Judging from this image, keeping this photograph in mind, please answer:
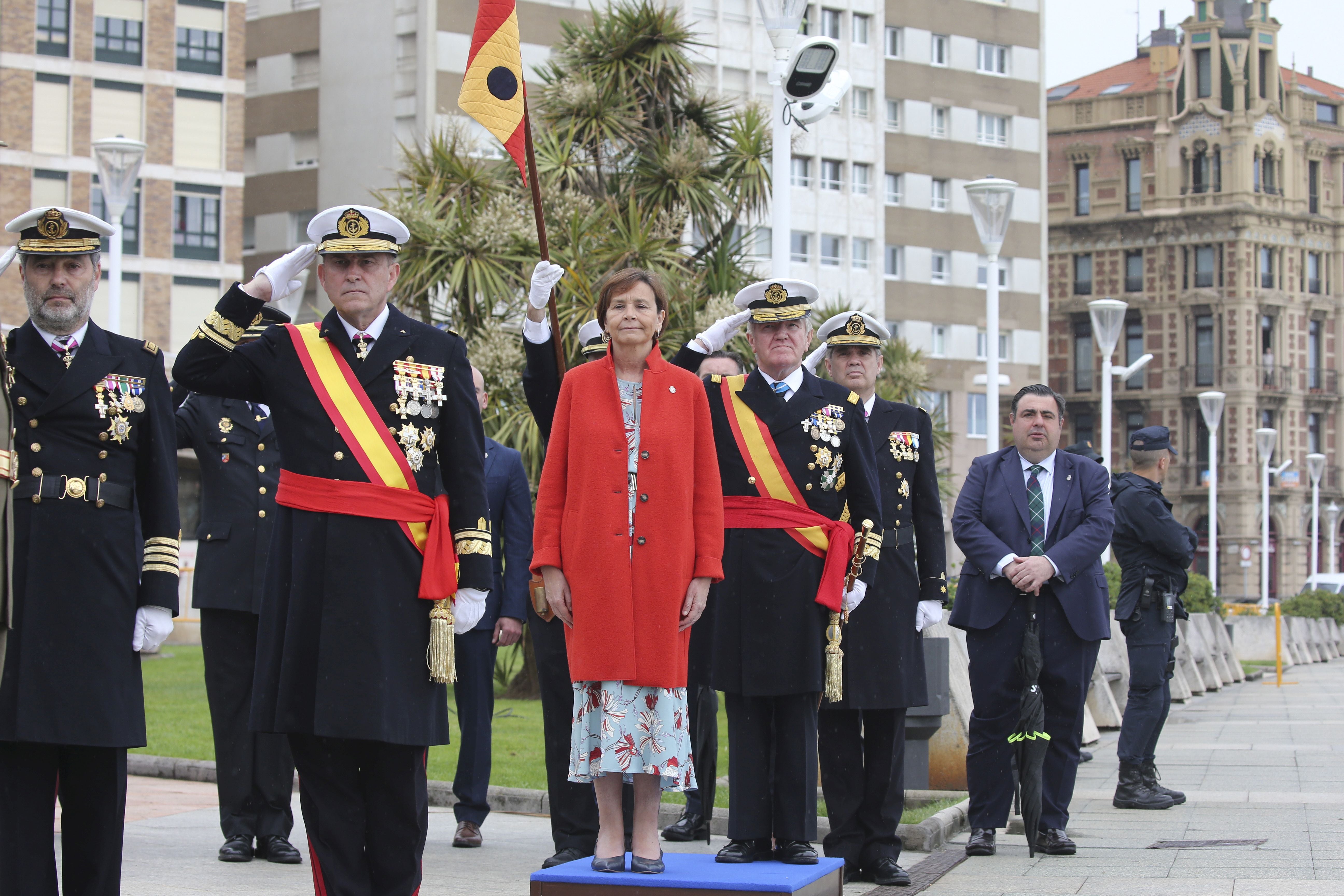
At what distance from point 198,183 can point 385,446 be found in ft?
153

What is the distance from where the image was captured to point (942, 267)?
222ft

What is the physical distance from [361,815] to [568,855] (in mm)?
2197

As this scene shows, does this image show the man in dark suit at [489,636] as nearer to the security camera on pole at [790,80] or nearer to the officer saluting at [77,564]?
the officer saluting at [77,564]

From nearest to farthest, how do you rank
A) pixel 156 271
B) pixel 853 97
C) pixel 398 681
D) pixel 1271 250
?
pixel 398 681, pixel 156 271, pixel 853 97, pixel 1271 250

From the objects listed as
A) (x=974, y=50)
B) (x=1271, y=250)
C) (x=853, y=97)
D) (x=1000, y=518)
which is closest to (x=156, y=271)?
(x=853, y=97)

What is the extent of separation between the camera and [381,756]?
598 centimetres

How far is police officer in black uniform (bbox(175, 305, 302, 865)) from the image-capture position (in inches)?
330

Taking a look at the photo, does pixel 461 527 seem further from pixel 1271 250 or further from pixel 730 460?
pixel 1271 250

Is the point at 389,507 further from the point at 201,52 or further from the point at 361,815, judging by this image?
the point at 201,52

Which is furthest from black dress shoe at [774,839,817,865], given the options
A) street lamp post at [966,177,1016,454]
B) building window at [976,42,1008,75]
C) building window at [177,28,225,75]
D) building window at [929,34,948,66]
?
building window at [976,42,1008,75]

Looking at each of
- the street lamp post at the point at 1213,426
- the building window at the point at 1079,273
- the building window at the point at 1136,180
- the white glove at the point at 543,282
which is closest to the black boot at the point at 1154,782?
the white glove at the point at 543,282

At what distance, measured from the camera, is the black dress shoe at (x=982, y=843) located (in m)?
9.18

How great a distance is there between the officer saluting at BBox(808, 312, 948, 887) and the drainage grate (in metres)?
1.68

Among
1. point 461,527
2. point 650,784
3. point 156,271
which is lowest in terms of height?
point 650,784
